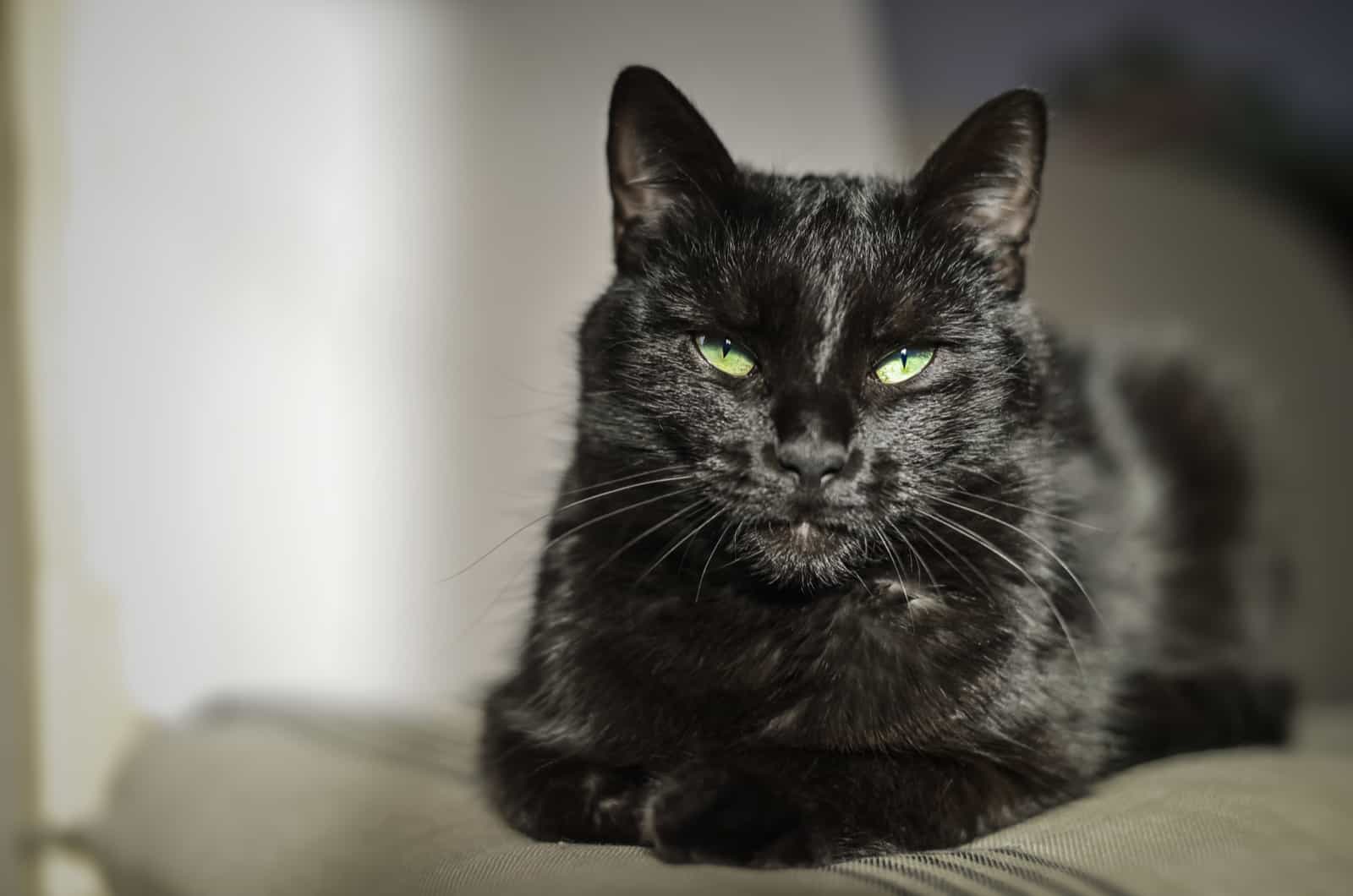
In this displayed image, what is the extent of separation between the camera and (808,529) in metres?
0.91

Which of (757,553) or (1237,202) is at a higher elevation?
(1237,202)

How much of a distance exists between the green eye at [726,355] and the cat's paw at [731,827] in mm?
Result: 358

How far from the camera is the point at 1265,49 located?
7.73 ft

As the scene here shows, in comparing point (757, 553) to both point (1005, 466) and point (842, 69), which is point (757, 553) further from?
point (842, 69)

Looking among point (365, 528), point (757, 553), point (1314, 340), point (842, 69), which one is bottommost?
point (365, 528)

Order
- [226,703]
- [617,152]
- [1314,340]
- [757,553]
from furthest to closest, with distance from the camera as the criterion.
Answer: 1. [1314,340]
2. [226,703]
3. [617,152]
4. [757,553]

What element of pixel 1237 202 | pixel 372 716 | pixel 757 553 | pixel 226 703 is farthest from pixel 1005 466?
pixel 1237 202

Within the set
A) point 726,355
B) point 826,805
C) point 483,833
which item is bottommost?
point 483,833

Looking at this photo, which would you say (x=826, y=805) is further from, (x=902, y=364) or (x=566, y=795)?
(x=902, y=364)

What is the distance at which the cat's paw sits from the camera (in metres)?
0.79

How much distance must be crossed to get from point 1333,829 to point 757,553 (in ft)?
1.92

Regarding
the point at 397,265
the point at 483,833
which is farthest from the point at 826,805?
the point at 397,265

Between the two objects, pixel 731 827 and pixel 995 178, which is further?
pixel 995 178

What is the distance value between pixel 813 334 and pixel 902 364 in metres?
0.10
